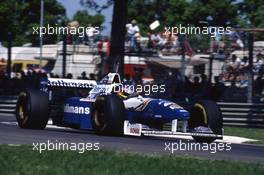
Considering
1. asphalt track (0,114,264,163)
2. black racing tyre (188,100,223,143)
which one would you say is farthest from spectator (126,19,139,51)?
black racing tyre (188,100,223,143)

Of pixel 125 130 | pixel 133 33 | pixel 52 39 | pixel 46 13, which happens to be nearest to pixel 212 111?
pixel 125 130

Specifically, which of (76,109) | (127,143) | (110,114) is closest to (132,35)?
(76,109)

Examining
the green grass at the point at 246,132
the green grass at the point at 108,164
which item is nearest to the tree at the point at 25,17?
the green grass at the point at 246,132

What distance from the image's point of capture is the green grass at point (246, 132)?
19.4 metres

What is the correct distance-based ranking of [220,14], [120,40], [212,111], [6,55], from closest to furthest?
[212,111], [120,40], [6,55], [220,14]

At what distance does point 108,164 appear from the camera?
34.1 feet

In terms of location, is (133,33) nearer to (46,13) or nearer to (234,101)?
(234,101)

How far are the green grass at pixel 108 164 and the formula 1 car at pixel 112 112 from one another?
3334 mm

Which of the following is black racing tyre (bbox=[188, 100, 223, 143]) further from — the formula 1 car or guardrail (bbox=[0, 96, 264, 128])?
guardrail (bbox=[0, 96, 264, 128])

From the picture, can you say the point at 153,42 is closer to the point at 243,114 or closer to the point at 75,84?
the point at 243,114

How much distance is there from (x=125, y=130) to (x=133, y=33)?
12147 mm

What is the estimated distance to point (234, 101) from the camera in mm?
23000

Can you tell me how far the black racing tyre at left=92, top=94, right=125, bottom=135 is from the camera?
604 inches

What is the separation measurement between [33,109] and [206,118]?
3.70 meters
